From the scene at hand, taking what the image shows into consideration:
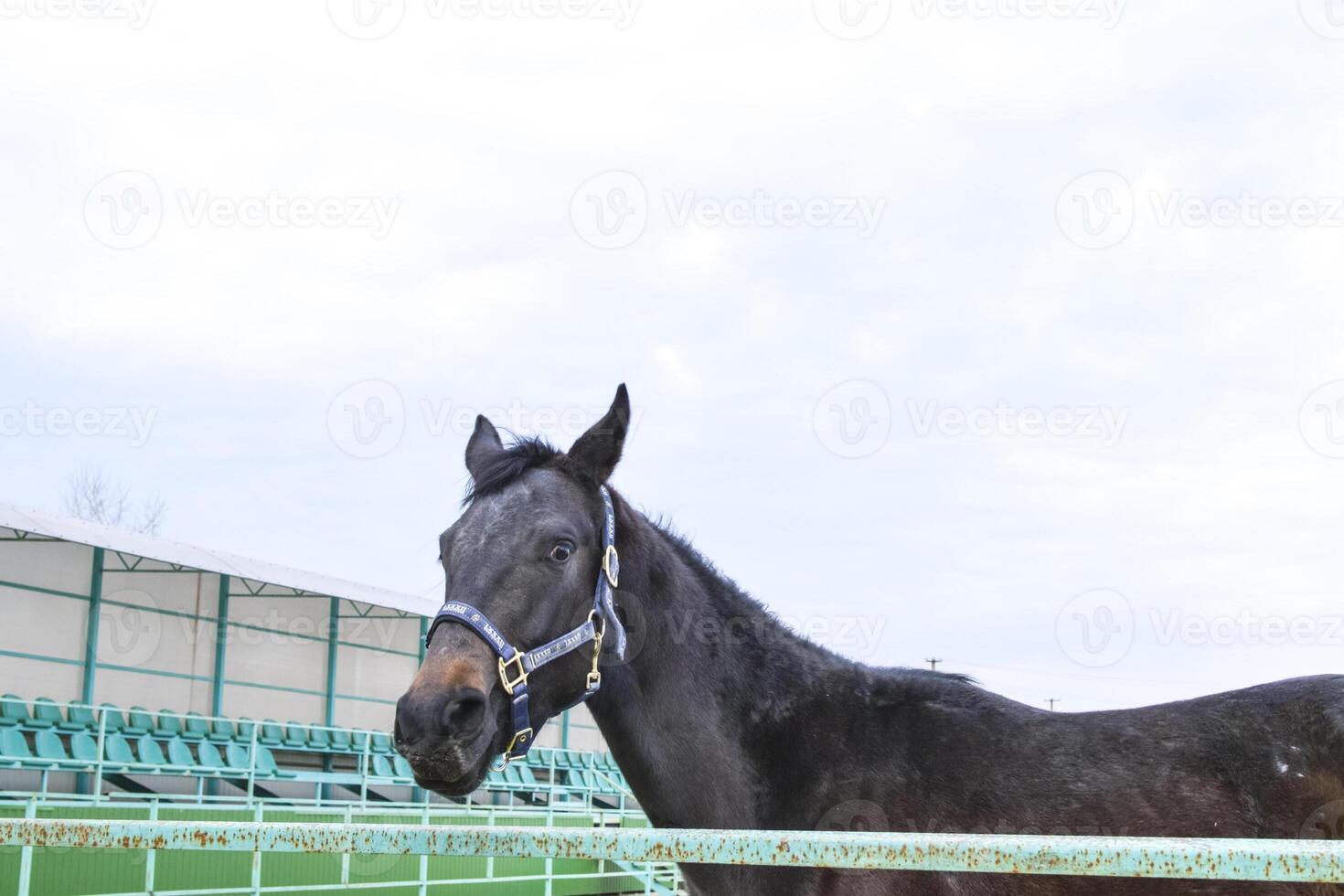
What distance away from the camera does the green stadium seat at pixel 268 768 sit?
59.6 ft

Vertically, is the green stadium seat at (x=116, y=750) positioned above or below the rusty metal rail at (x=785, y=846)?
below

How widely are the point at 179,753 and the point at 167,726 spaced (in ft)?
3.62

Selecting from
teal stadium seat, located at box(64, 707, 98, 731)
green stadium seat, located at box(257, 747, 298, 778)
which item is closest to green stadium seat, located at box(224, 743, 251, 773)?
green stadium seat, located at box(257, 747, 298, 778)

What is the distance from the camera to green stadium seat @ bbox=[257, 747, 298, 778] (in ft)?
59.6

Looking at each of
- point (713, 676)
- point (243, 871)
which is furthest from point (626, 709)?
point (243, 871)

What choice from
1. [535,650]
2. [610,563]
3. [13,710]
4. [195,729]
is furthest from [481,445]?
[195,729]

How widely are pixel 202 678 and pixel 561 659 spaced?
2081cm

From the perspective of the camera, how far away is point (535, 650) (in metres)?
3.11

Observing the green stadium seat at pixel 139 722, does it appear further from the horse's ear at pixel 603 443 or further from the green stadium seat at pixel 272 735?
the horse's ear at pixel 603 443

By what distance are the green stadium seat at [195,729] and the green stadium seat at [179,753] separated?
0.61 m

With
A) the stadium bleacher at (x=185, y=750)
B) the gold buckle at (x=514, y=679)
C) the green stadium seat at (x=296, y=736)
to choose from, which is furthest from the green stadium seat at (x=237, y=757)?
the gold buckle at (x=514, y=679)

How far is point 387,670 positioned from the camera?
26.8m

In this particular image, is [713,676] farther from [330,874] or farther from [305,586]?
[305,586]

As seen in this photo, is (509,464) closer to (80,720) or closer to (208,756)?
(80,720)
